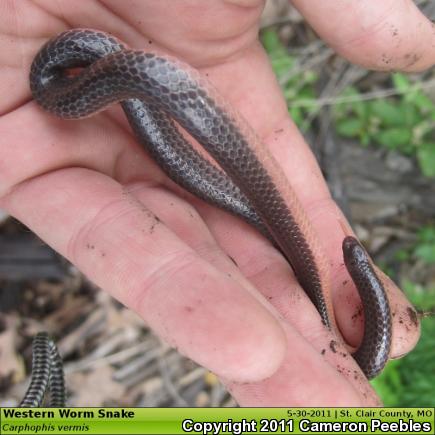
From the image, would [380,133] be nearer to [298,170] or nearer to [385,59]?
[298,170]

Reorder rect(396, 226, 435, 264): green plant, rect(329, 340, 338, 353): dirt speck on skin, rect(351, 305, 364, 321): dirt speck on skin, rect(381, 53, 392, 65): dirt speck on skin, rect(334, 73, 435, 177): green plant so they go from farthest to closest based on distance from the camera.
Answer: rect(396, 226, 435, 264): green plant < rect(334, 73, 435, 177): green plant < rect(351, 305, 364, 321): dirt speck on skin < rect(381, 53, 392, 65): dirt speck on skin < rect(329, 340, 338, 353): dirt speck on skin

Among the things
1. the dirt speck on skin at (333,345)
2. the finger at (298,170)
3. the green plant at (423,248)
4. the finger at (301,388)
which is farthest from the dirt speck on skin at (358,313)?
the green plant at (423,248)

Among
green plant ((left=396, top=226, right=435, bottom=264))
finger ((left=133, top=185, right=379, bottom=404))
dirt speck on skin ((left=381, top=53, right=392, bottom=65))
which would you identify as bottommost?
green plant ((left=396, top=226, right=435, bottom=264))

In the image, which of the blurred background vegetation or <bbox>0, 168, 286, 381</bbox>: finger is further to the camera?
the blurred background vegetation

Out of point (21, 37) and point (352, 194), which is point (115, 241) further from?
point (352, 194)

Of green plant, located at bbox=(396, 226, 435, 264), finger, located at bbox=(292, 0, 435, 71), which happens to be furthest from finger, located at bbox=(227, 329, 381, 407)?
green plant, located at bbox=(396, 226, 435, 264)

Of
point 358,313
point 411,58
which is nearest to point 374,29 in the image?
point 411,58

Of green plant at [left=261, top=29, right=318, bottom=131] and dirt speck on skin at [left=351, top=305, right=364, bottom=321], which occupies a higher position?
green plant at [left=261, top=29, right=318, bottom=131]

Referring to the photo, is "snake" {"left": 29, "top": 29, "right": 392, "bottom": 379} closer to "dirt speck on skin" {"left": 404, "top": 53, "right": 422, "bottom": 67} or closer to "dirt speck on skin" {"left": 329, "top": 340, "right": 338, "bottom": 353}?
"dirt speck on skin" {"left": 329, "top": 340, "right": 338, "bottom": 353}

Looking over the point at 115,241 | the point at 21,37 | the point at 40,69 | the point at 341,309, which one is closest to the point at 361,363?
the point at 341,309
